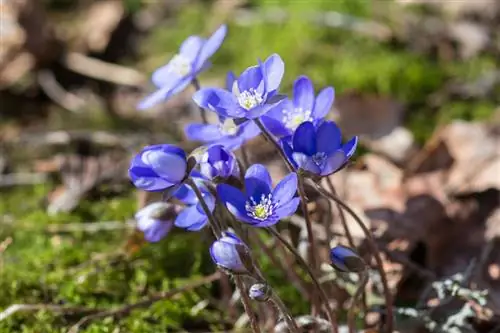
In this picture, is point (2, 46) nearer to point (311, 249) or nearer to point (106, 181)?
point (106, 181)

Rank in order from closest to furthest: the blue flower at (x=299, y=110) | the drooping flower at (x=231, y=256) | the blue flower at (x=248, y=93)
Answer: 1. the drooping flower at (x=231, y=256)
2. the blue flower at (x=248, y=93)
3. the blue flower at (x=299, y=110)

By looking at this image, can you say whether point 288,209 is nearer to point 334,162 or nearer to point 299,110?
point 334,162

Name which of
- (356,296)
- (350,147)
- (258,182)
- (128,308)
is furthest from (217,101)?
(128,308)

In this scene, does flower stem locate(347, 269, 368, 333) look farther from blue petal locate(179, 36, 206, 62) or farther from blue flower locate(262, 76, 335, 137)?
blue petal locate(179, 36, 206, 62)

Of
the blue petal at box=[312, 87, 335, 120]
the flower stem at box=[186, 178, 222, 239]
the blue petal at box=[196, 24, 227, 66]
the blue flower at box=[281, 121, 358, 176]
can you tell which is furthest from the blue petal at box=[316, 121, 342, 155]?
the blue petal at box=[196, 24, 227, 66]

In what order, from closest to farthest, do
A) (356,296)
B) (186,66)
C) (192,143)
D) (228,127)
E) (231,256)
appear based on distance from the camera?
1. (231,256)
2. (356,296)
3. (228,127)
4. (186,66)
5. (192,143)

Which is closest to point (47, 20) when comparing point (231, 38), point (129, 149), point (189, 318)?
point (231, 38)

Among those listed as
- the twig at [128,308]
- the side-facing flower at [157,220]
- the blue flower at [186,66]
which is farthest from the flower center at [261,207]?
the twig at [128,308]

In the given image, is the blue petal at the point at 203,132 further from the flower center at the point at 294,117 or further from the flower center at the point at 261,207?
the flower center at the point at 261,207
